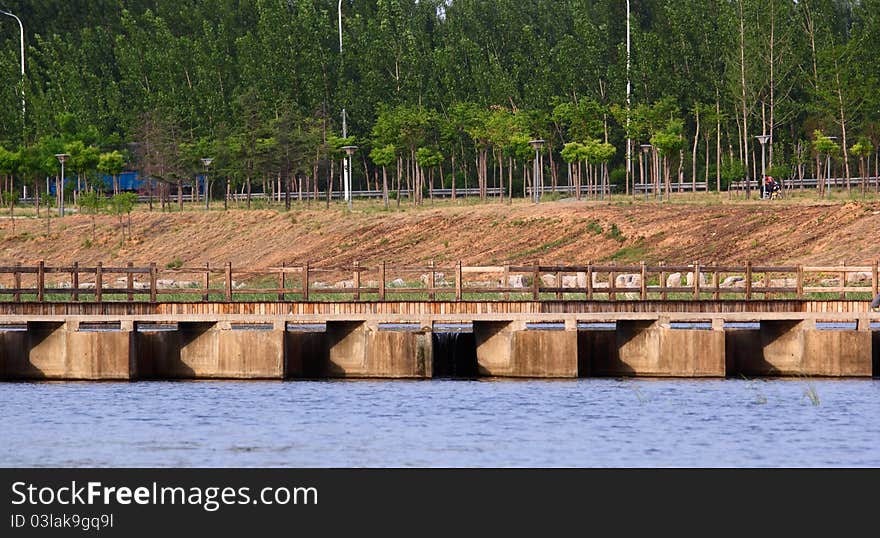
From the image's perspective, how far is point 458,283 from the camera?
163 ft

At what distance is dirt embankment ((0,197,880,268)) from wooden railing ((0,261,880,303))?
22.9 feet

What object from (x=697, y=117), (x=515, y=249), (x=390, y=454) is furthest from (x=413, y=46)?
(x=390, y=454)

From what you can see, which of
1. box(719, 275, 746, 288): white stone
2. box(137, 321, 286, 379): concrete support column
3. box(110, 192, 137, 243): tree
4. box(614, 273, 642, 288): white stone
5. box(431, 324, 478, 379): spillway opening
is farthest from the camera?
box(110, 192, 137, 243): tree

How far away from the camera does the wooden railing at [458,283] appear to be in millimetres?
50344

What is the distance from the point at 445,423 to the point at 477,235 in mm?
53107

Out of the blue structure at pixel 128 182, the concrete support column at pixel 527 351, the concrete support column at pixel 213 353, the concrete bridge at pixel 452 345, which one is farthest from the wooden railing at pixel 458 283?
the blue structure at pixel 128 182

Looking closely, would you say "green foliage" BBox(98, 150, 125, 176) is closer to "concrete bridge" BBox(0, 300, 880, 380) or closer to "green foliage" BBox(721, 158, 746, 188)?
"green foliage" BBox(721, 158, 746, 188)

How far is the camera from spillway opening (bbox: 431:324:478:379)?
46031mm

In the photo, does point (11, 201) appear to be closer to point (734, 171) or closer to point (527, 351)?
point (734, 171)

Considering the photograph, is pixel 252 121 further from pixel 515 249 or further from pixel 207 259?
pixel 515 249

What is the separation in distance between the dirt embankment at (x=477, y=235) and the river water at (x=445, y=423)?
32482mm

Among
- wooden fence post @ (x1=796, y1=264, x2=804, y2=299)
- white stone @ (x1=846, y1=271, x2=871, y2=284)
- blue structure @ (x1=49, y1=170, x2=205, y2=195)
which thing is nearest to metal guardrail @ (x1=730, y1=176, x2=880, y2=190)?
blue structure @ (x1=49, y1=170, x2=205, y2=195)

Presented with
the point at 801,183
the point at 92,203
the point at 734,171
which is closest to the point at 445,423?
the point at 92,203
